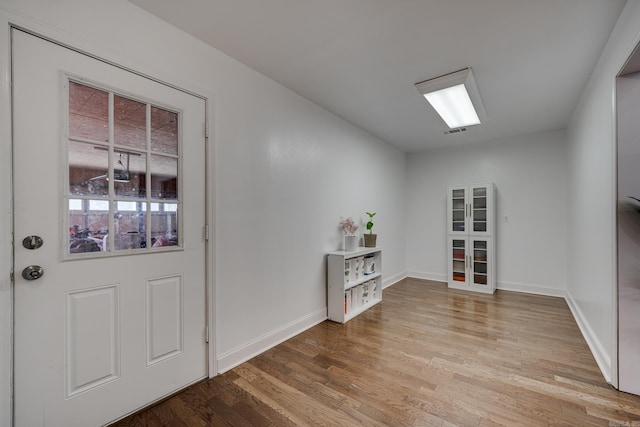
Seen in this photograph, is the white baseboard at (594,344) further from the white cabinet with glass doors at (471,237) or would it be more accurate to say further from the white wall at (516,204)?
the white cabinet with glass doors at (471,237)

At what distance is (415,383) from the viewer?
6.65 ft

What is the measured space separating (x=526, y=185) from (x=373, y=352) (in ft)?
12.6

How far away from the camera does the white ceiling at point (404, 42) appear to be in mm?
1755

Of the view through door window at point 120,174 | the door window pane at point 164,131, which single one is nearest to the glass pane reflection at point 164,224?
the view through door window at point 120,174

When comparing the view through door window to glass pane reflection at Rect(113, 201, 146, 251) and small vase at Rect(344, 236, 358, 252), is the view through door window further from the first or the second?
small vase at Rect(344, 236, 358, 252)

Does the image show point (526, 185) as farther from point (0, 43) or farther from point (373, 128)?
point (0, 43)

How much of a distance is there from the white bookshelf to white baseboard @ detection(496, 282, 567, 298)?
2.33 m

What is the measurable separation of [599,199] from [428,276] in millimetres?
3277

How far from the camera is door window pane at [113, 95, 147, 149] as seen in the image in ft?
5.57

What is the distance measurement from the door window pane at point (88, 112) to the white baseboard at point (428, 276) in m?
5.18

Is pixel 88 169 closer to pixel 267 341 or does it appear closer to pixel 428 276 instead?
pixel 267 341

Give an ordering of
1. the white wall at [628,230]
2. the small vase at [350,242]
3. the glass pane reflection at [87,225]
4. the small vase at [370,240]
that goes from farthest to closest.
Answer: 1. the small vase at [370,240]
2. the small vase at [350,242]
3. the white wall at [628,230]
4. the glass pane reflection at [87,225]

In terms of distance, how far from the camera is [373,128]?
410cm

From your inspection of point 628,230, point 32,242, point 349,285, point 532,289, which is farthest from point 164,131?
point 532,289
